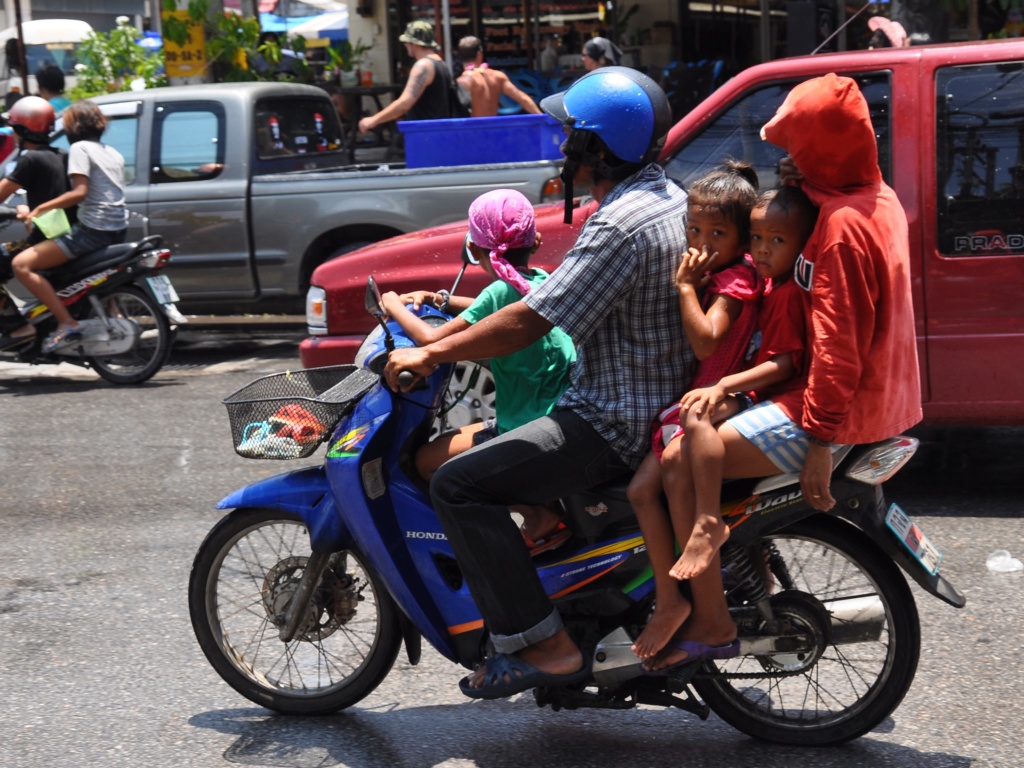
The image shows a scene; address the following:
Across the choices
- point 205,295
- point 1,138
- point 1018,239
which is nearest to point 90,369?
point 205,295

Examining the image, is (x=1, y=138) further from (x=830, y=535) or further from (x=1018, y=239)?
(x=830, y=535)

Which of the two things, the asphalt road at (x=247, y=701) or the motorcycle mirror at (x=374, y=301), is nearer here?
the motorcycle mirror at (x=374, y=301)

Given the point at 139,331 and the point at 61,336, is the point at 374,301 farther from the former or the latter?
the point at 61,336

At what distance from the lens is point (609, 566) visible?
369 cm

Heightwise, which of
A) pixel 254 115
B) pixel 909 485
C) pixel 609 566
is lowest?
pixel 909 485

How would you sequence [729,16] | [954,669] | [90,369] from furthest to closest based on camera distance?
[729,16] → [90,369] → [954,669]

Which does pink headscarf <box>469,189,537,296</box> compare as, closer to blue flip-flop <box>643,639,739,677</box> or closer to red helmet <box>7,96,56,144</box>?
blue flip-flop <box>643,639,739,677</box>

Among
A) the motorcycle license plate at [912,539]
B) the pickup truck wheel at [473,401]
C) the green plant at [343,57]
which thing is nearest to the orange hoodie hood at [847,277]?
the motorcycle license plate at [912,539]

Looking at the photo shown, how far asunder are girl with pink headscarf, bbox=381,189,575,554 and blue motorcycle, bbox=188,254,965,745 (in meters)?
0.07

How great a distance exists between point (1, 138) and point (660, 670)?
12839 mm

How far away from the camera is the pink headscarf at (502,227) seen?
3.75m

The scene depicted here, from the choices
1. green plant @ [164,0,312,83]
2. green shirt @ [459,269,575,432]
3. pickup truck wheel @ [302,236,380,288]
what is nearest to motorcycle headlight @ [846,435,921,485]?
green shirt @ [459,269,575,432]

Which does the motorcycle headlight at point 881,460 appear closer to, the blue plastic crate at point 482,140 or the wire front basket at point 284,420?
the wire front basket at point 284,420

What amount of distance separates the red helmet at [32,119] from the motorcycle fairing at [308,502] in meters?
6.21
